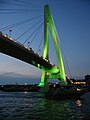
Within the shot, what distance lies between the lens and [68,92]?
43188 millimetres

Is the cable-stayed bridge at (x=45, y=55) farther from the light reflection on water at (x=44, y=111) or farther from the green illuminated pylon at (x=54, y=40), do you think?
the light reflection on water at (x=44, y=111)

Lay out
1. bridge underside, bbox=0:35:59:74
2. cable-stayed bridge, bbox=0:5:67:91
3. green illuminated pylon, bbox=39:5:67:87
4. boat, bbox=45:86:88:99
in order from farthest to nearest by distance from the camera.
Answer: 1. green illuminated pylon, bbox=39:5:67:87
2. boat, bbox=45:86:88:99
3. cable-stayed bridge, bbox=0:5:67:91
4. bridge underside, bbox=0:35:59:74

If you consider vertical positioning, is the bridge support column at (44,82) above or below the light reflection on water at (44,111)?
above

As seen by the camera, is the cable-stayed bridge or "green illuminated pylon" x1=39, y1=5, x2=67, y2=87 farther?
"green illuminated pylon" x1=39, y1=5, x2=67, y2=87

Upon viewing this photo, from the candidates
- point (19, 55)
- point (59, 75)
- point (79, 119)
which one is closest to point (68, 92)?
point (19, 55)

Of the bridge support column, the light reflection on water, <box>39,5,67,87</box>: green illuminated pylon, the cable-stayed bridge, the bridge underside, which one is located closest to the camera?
the light reflection on water

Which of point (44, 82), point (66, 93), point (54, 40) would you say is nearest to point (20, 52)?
point (66, 93)

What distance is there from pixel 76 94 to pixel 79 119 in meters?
24.6

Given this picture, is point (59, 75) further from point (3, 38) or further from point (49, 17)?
point (3, 38)

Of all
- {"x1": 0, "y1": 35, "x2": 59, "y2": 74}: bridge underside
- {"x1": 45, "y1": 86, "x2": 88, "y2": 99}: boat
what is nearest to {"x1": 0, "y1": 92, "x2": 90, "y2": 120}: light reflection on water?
{"x1": 0, "y1": 35, "x2": 59, "y2": 74}: bridge underside

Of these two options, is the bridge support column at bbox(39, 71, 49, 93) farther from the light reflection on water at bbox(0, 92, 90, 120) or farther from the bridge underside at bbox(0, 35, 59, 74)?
the light reflection on water at bbox(0, 92, 90, 120)

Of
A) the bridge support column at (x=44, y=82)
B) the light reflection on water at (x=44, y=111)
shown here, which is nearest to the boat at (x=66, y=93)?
the light reflection on water at (x=44, y=111)

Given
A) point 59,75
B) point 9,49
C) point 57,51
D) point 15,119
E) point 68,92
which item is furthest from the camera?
point 59,75

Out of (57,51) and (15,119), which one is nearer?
(15,119)
